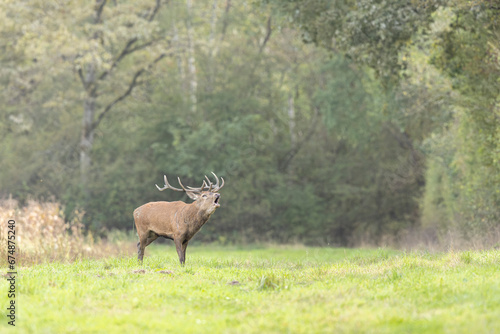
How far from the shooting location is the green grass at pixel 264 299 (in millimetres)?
6934

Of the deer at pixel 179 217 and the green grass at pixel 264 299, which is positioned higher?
the deer at pixel 179 217

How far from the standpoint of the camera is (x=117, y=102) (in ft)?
129

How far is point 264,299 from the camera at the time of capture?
323 inches

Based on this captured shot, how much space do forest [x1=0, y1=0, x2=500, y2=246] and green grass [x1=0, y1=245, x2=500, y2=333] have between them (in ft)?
57.1

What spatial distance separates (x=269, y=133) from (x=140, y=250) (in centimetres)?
2794

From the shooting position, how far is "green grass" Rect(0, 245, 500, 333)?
6.93 meters

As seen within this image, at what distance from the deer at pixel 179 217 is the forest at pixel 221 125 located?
16664 mm

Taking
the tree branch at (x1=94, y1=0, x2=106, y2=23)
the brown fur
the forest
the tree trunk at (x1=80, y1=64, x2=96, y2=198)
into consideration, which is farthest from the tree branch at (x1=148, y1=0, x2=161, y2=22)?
the brown fur

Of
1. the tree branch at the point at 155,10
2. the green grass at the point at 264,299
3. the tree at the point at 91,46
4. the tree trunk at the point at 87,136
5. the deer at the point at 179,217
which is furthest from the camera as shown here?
the tree branch at the point at 155,10

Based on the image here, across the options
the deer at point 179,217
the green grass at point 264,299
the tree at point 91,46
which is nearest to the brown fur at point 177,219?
the deer at point 179,217

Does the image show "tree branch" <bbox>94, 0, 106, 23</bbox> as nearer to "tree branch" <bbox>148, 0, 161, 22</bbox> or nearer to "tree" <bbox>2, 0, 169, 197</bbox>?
"tree" <bbox>2, 0, 169, 197</bbox>

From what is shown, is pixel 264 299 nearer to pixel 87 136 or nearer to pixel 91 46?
pixel 91 46

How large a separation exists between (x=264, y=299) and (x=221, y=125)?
27740mm

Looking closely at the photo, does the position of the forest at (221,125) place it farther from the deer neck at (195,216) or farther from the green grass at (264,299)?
the green grass at (264,299)
